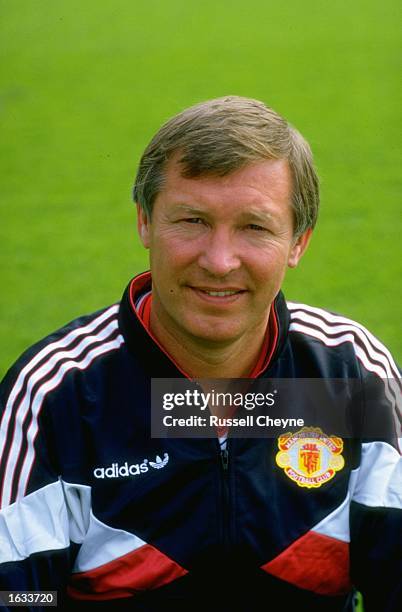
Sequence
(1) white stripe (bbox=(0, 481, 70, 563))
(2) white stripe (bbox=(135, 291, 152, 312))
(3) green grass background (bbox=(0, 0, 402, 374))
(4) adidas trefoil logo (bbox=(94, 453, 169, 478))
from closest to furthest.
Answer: (1) white stripe (bbox=(0, 481, 70, 563)) → (4) adidas trefoil logo (bbox=(94, 453, 169, 478)) → (2) white stripe (bbox=(135, 291, 152, 312)) → (3) green grass background (bbox=(0, 0, 402, 374))

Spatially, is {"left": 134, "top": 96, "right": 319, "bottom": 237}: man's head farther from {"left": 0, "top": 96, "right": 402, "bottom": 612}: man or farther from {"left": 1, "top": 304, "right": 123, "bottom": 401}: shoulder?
{"left": 1, "top": 304, "right": 123, "bottom": 401}: shoulder

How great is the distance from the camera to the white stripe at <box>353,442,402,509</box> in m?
2.07

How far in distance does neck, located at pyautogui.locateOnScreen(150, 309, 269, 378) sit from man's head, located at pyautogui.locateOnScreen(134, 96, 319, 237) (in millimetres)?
247

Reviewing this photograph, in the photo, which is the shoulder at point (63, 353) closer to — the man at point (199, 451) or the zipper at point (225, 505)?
the man at point (199, 451)

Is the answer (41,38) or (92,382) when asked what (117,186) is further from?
(92,382)

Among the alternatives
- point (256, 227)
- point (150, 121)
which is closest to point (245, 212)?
point (256, 227)

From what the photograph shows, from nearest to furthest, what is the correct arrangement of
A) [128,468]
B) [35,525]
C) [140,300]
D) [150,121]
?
[35,525] < [128,468] < [140,300] < [150,121]

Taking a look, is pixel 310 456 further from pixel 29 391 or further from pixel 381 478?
pixel 29 391

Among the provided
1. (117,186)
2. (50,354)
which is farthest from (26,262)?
(50,354)

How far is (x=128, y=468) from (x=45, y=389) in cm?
23

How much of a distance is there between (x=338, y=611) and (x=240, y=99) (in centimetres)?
110

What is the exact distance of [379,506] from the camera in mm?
2074

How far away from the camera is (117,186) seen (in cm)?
680

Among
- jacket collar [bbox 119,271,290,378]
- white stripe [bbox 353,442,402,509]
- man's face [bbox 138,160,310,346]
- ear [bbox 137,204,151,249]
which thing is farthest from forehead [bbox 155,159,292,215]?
white stripe [bbox 353,442,402,509]
